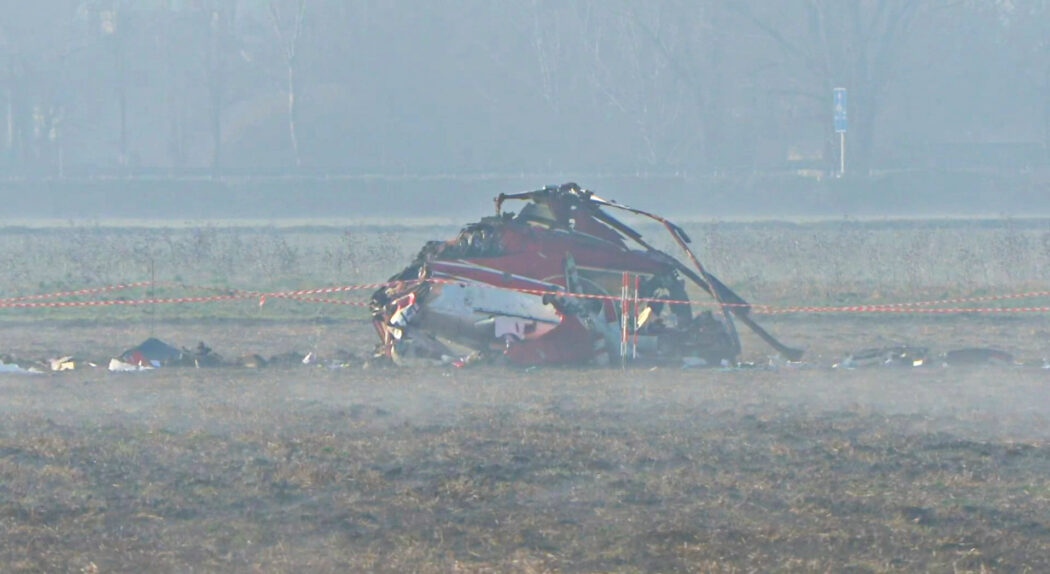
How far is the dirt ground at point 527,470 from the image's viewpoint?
7.30m

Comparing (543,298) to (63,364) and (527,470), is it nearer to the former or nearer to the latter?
(63,364)

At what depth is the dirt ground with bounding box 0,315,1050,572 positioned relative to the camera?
730 cm

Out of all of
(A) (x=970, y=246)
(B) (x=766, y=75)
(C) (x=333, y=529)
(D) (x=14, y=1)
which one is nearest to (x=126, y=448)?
(C) (x=333, y=529)

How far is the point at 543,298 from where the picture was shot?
49.8 feet

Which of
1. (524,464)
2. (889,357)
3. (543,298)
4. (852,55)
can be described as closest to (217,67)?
(852,55)

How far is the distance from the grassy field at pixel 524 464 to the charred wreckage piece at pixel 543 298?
19.9 inches

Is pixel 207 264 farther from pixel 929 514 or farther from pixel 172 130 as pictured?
pixel 172 130

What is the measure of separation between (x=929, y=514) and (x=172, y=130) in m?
68.1

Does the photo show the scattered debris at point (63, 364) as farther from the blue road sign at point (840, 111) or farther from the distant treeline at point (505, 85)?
the distant treeline at point (505, 85)

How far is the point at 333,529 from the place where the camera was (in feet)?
25.6

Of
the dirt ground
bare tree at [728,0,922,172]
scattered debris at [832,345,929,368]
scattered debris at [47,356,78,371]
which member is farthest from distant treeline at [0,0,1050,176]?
the dirt ground

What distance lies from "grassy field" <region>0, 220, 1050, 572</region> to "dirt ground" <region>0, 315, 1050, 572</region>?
27mm

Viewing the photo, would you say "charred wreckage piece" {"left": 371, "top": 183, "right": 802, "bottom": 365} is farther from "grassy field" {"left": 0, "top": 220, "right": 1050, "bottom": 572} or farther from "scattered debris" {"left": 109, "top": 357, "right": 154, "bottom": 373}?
"scattered debris" {"left": 109, "top": 357, "right": 154, "bottom": 373}

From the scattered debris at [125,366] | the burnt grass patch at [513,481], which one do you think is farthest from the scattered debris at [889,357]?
the scattered debris at [125,366]
